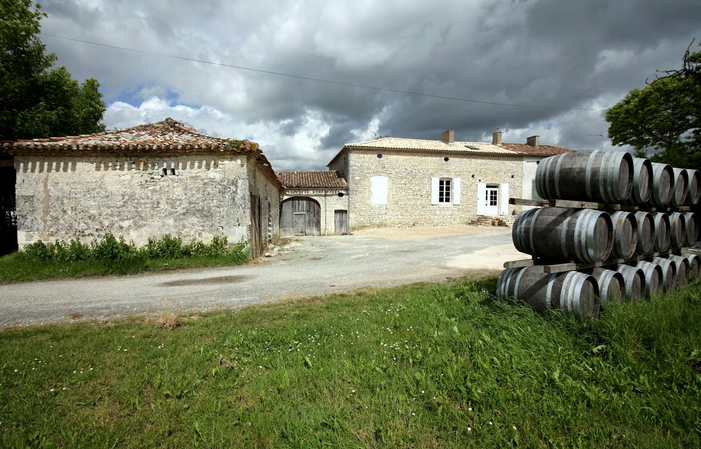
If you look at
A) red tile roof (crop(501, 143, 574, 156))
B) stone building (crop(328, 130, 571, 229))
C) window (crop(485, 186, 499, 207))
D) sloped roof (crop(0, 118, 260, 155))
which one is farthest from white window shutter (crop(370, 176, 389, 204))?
sloped roof (crop(0, 118, 260, 155))

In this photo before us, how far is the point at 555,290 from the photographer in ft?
10.7

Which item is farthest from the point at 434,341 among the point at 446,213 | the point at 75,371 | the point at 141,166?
the point at 446,213

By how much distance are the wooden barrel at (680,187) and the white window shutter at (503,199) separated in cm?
1763

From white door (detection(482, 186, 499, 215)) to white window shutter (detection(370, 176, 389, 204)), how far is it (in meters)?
6.80

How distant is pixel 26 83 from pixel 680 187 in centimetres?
1588

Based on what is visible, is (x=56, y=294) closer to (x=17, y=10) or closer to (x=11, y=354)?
(x=11, y=354)

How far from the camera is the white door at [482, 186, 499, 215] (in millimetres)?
21531

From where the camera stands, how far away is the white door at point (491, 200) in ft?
70.6

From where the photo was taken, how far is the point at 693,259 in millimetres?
4617

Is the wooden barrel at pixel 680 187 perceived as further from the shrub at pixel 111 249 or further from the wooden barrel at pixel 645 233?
the shrub at pixel 111 249

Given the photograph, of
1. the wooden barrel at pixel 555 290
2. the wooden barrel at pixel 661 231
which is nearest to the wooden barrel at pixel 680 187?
the wooden barrel at pixel 661 231

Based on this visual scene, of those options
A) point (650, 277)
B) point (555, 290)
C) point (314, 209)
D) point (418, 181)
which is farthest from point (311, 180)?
point (555, 290)

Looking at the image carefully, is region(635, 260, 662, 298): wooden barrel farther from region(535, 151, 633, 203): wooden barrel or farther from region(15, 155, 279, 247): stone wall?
region(15, 155, 279, 247): stone wall

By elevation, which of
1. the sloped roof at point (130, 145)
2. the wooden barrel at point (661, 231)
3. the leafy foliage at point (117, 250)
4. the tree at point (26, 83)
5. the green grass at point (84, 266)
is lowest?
the green grass at point (84, 266)
